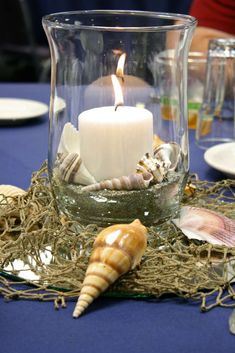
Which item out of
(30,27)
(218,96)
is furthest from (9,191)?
(30,27)

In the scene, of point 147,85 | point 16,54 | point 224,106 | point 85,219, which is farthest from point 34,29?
point 85,219

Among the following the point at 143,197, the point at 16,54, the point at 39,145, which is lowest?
the point at 16,54

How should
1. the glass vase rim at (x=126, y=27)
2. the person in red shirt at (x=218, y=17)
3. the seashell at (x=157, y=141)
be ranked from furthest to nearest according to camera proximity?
1. the person in red shirt at (x=218, y=17)
2. the seashell at (x=157, y=141)
3. the glass vase rim at (x=126, y=27)

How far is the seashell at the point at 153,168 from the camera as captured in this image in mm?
577

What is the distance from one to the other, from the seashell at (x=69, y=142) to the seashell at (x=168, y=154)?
0.24 ft

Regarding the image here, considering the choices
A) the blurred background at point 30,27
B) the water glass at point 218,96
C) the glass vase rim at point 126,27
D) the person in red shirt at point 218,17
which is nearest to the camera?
the glass vase rim at point 126,27

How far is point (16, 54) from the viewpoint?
7.98ft

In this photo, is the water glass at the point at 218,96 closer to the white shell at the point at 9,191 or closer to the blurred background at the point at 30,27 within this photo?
the white shell at the point at 9,191

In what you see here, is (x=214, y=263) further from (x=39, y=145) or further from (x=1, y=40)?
(x=1, y=40)

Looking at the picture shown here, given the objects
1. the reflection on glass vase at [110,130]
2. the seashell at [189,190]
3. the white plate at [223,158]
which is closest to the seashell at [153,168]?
the reflection on glass vase at [110,130]

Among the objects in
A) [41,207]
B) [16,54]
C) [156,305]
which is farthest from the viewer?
[16,54]

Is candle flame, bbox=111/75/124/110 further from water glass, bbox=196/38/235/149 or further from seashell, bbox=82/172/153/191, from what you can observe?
water glass, bbox=196/38/235/149

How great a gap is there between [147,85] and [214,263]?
257 millimetres

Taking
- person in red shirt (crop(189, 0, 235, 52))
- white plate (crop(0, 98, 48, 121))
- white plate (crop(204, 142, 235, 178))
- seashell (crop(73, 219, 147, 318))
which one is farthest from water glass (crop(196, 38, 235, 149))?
person in red shirt (crop(189, 0, 235, 52))
